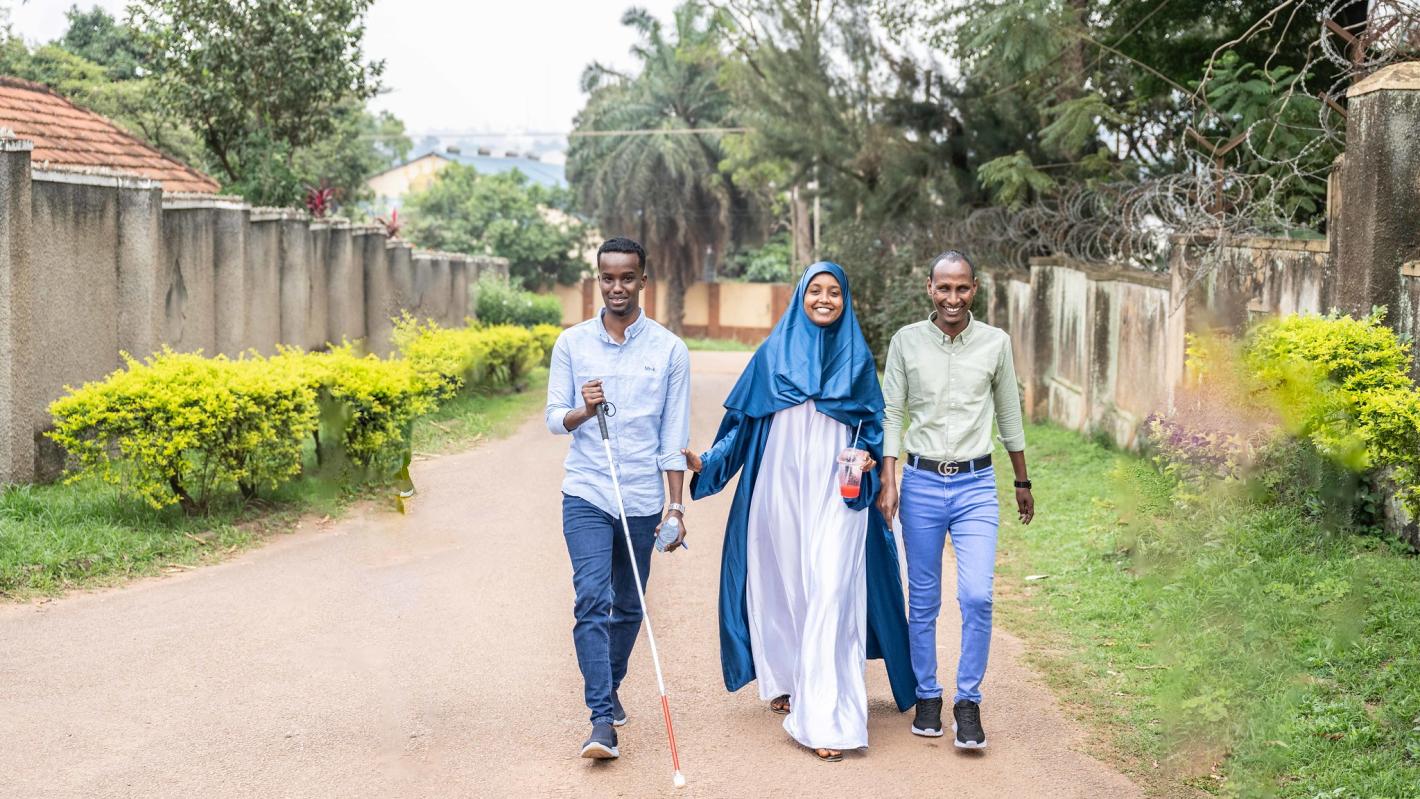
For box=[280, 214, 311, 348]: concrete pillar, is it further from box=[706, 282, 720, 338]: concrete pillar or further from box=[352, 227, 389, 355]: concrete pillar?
box=[706, 282, 720, 338]: concrete pillar

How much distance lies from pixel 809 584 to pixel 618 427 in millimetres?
987

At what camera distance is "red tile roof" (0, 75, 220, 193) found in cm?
1380

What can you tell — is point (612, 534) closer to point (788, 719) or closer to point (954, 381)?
point (788, 719)

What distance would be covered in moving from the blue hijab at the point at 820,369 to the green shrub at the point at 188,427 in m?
4.82

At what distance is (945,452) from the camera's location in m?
5.72

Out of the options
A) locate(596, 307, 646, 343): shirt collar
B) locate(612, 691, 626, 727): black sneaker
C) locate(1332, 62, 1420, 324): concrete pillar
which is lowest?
locate(612, 691, 626, 727): black sneaker

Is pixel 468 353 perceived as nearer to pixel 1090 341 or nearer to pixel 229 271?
pixel 229 271

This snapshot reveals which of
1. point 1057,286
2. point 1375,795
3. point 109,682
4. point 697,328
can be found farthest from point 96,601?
point 697,328

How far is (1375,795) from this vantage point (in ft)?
15.8

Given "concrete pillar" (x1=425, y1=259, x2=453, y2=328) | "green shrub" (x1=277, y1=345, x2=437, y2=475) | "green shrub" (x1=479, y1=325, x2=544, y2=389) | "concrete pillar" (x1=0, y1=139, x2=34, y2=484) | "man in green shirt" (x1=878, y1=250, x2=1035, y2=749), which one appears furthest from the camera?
"concrete pillar" (x1=425, y1=259, x2=453, y2=328)

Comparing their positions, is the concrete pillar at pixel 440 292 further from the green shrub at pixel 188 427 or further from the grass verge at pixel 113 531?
Answer: the green shrub at pixel 188 427

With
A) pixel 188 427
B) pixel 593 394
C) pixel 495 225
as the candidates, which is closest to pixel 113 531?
pixel 188 427

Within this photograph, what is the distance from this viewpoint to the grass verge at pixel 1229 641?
207 inches

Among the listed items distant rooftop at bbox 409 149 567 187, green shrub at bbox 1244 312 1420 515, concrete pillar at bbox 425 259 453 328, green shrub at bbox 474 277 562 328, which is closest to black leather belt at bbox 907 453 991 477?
green shrub at bbox 1244 312 1420 515
